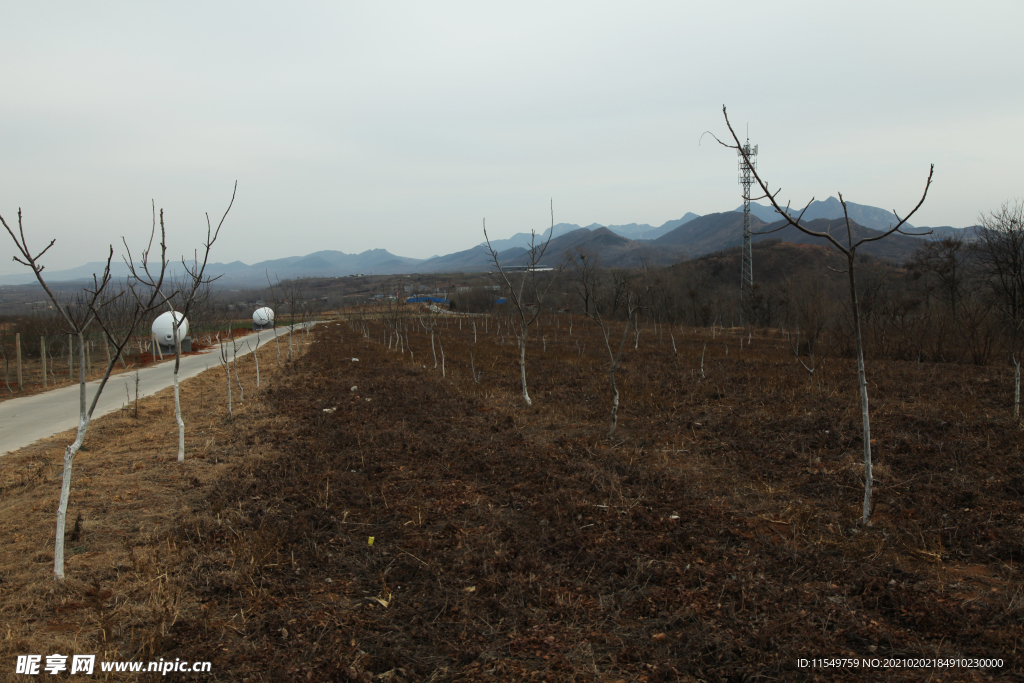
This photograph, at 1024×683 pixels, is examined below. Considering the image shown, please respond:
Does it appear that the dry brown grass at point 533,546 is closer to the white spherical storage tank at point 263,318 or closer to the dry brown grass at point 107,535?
the dry brown grass at point 107,535

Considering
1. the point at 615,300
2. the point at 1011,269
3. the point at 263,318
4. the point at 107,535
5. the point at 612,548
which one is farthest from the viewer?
the point at 263,318

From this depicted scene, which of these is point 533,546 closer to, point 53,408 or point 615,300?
point 53,408

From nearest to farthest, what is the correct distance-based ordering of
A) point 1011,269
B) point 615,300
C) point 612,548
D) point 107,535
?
point 612,548 < point 107,535 < point 1011,269 < point 615,300

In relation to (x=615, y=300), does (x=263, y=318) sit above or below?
below

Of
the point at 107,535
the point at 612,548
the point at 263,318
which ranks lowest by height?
the point at 612,548

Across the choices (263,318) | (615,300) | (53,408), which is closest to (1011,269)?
(615,300)

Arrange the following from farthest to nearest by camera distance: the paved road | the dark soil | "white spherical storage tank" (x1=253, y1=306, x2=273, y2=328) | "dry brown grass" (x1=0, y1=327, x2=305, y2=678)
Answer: "white spherical storage tank" (x1=253, y1=306, x2=273, y2=328), the paved road, "dry brown grass" (x1=0, y1=327, x2=305, y2=678), the dark soil

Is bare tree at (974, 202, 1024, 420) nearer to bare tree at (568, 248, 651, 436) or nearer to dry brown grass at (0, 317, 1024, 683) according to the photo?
dry brown grass at (0, 317, 1024, 683)

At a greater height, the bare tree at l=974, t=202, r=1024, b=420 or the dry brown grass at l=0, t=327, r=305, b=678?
the bare tree at l=974, t=202, r=1024, b=420

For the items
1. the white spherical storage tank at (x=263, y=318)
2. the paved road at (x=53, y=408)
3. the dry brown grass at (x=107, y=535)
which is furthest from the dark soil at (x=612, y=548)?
the white spherical storage tank at (x=263, y=318)

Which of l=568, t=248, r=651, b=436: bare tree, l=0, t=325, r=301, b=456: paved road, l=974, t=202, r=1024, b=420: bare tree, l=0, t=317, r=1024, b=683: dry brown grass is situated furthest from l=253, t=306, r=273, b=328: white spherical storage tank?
l=974, t=202, r=1024, b=420: bare tree

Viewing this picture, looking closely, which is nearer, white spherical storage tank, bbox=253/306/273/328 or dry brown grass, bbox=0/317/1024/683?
dry brown grass, bbox=0/317/1024/683

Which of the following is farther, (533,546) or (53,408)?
(53,408)

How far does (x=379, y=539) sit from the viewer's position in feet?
16.8
